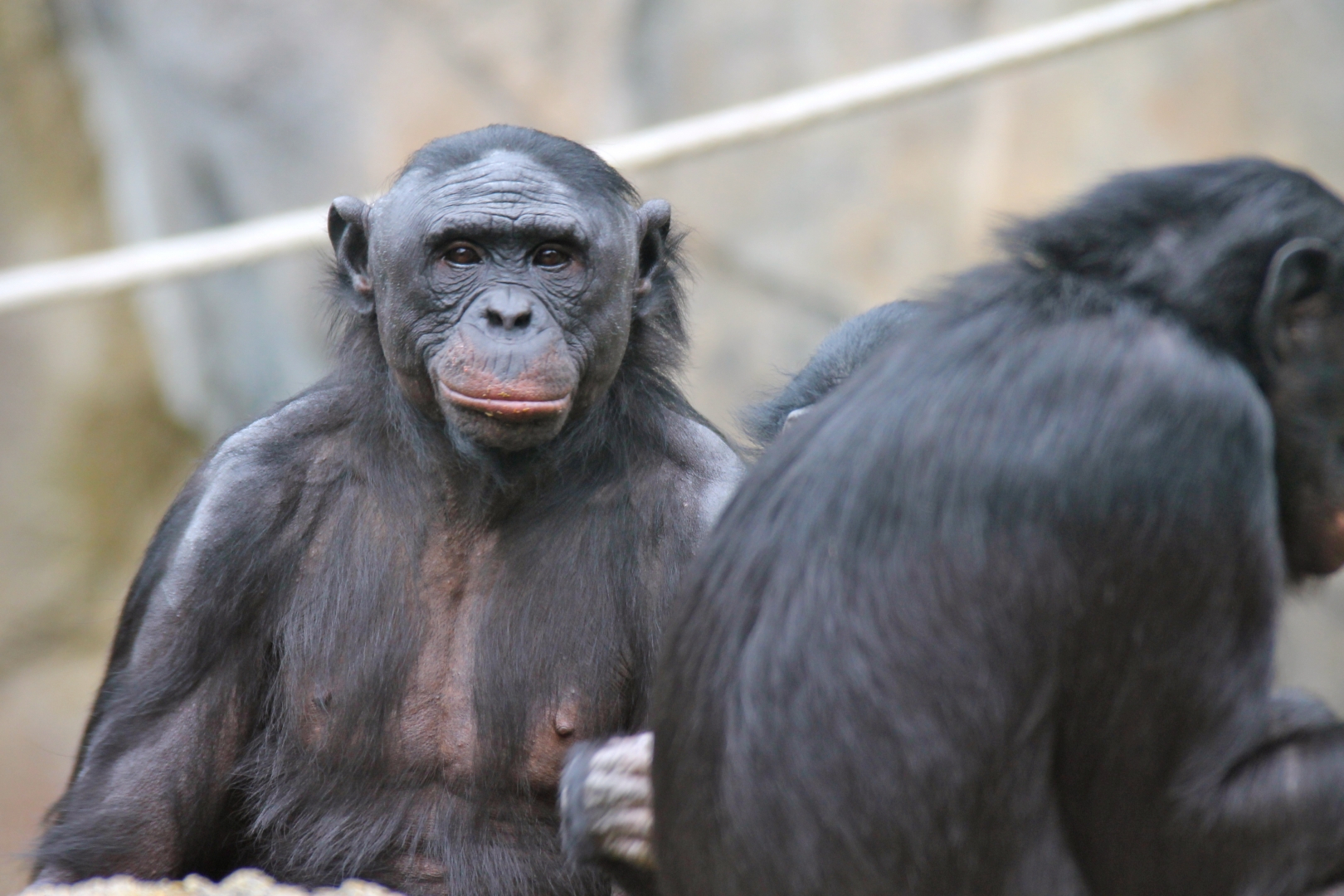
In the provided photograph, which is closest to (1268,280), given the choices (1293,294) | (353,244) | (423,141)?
(1293,294)

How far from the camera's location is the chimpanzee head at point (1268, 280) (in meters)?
2.81

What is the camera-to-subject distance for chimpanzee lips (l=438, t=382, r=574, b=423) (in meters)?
3.50

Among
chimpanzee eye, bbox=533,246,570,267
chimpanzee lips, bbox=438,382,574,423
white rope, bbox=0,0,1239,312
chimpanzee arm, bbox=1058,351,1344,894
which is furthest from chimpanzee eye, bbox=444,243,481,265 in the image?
chimpanzee arm, bbox=1058,351,1344,894

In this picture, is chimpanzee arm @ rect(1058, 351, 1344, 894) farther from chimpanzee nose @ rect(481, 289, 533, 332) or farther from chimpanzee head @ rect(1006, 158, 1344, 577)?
chimpanzee nose @ rect(481, 289, 533, 332)

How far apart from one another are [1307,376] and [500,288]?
186cm

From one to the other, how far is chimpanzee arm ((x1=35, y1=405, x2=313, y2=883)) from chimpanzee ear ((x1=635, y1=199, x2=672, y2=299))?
1123mm

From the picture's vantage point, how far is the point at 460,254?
3801 mm

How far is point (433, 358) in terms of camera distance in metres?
3.67

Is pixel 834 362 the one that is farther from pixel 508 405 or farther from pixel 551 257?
pixel 508 405

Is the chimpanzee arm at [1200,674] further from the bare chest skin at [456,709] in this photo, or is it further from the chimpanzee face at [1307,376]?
the bare chest skin at [456,709]

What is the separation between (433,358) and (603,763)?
3.86ft

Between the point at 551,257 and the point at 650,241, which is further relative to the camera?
the point at 650,241

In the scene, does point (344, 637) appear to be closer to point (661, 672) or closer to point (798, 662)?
point (661, 672)

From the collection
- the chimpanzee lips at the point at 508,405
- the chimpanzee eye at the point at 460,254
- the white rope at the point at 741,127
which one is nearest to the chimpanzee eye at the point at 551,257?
the chimpanzee eye at the point at 460,254
